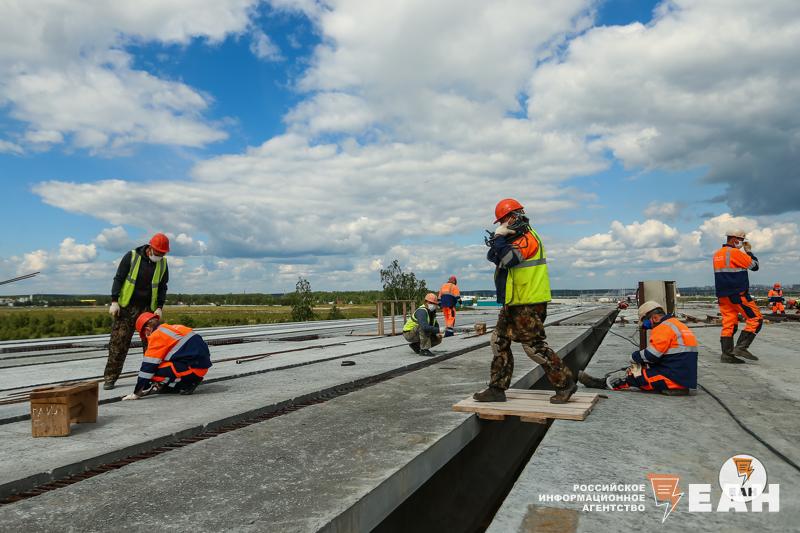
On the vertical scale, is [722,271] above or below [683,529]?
above

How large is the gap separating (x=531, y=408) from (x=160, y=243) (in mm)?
4934

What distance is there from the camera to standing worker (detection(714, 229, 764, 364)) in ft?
26.1

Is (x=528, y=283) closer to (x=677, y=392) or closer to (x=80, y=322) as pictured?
(x=677, y=392)

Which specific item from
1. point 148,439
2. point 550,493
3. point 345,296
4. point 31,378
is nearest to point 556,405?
point 550,493

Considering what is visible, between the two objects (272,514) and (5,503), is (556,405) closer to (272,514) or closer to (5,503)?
(272,514)

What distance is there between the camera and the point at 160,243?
6688 mm

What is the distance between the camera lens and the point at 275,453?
3.63 meters

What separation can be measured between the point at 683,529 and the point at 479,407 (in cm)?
230

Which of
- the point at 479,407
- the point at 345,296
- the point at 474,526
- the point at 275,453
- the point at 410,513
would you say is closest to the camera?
the point at 275,453

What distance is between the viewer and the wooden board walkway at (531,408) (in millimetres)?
4492
